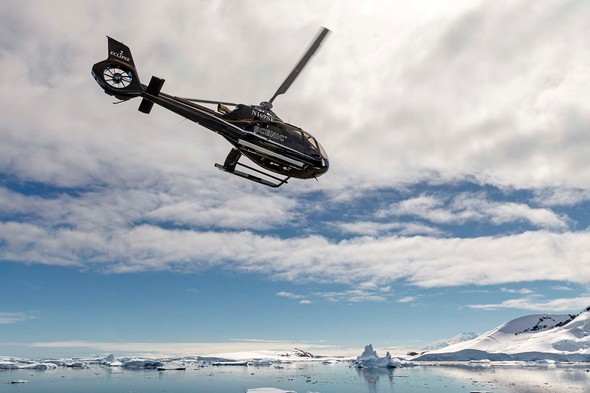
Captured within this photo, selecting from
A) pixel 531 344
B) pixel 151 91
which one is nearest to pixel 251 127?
pixel 151 91

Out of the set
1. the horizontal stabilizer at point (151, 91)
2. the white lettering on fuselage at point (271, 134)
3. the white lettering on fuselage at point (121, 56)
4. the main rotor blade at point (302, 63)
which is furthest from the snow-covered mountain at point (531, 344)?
the white lettering on fuselage at point (121, 56)

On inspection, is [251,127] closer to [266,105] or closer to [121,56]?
[266,105]

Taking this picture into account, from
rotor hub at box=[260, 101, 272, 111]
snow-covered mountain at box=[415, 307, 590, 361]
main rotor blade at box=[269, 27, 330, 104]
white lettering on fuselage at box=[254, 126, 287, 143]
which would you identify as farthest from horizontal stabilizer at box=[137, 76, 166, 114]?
snow-covered mountain at box=[415, 307, 590, 361]

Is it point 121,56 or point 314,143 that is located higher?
point 121,56

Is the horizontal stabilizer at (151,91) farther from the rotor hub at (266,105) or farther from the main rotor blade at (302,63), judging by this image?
the main rotor blade at (302,63)

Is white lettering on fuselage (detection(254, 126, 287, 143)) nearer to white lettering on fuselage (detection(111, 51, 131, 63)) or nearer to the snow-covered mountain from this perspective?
white lettering on fuselage (detection(111, 51, 131, 63))

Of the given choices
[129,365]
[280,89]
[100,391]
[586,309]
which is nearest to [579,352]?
[586,309]

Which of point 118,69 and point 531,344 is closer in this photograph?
point 118,69
